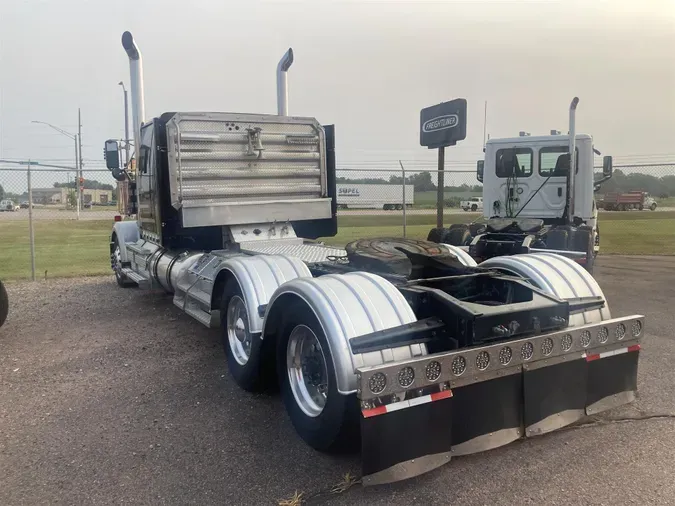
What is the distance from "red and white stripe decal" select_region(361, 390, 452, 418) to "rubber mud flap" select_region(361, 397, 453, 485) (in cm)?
2

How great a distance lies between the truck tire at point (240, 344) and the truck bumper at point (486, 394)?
1432mm

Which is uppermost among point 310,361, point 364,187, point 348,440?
point 364,187

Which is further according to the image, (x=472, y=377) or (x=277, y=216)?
(x=277, y=216)

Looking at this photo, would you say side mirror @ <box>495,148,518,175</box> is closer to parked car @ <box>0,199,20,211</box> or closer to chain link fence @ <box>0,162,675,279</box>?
chain link fence @ <box>0,162,675,279</box>

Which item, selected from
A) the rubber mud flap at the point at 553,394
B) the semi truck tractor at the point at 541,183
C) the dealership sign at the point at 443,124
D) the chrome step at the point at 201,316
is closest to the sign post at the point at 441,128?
the dealership sign at the point at 443,124

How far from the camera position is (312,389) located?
364 centimetres

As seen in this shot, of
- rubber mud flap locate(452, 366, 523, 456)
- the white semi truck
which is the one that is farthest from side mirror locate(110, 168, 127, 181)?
the white semi truck

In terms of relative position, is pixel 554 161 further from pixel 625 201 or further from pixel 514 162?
pixel 625 201

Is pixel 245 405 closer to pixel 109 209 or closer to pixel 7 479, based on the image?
pixel 7 479

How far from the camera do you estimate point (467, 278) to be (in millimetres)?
4180

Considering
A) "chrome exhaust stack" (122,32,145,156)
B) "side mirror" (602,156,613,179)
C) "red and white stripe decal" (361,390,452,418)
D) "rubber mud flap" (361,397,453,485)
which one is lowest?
"rubber mud flap" (361,397,453,485)

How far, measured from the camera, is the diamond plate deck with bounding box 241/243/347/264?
5.54 meters

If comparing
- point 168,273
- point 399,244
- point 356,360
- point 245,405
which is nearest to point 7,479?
point 245,405

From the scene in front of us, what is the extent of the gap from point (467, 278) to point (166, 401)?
258 cm
